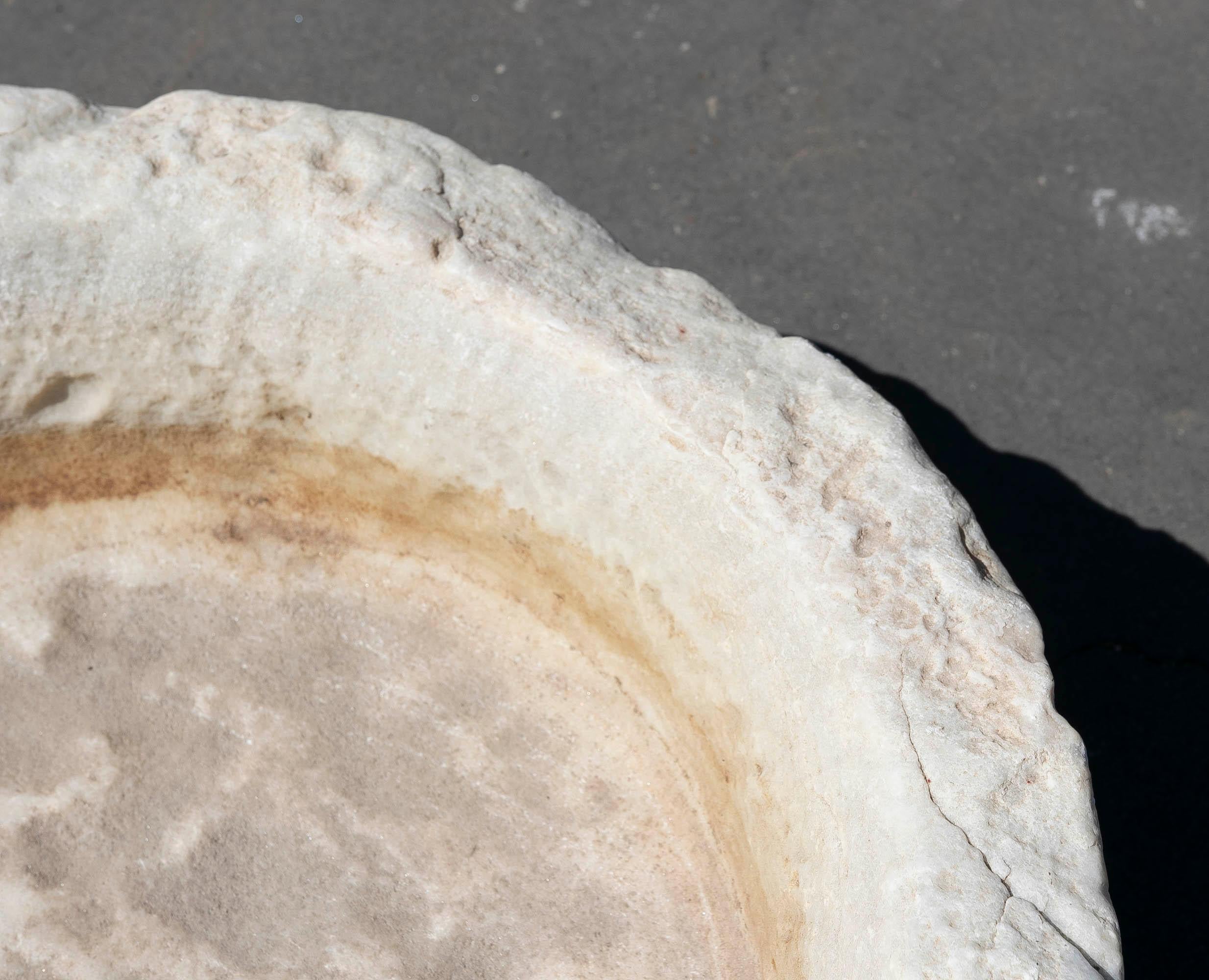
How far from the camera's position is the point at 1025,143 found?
151 inches

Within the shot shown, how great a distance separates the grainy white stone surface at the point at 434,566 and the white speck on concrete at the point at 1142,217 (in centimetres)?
191

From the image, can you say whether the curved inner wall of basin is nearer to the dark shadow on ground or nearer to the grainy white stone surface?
the grainy white stone surface

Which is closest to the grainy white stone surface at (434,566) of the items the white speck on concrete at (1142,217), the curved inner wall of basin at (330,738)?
the curved inner wall of basin at (330,738)

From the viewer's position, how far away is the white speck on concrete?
3.69 m

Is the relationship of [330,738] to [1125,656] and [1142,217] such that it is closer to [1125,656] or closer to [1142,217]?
[1125,656]

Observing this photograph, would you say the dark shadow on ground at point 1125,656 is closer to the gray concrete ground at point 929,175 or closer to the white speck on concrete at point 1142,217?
the gray concrete ground at point 929,175

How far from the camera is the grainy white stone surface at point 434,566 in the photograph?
6.17 feet

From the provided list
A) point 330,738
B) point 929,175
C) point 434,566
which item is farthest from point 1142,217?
point 330,738

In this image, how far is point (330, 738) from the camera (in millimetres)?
2242

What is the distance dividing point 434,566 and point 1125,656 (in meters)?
1.70

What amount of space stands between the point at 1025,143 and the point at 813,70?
63cm

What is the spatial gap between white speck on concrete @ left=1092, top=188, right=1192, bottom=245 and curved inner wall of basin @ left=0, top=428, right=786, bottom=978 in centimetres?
221

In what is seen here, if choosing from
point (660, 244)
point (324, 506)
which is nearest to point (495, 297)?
point (324, 506)

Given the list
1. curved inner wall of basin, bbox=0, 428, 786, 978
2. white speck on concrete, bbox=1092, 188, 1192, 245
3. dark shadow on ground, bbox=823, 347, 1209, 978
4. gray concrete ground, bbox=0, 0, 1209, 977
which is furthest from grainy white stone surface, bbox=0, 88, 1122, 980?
white speck on concrete, bbox=1092, 188, 1192, 245
